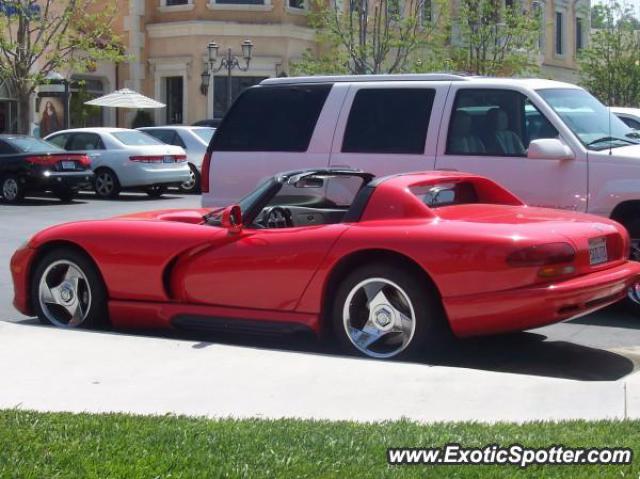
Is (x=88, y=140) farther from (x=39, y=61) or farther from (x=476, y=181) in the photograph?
(x=476, y=181)

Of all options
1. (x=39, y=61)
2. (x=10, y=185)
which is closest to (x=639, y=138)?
(x=10, y=185)

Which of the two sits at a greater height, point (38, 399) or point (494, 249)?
point (494, 249)

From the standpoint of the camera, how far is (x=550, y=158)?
9.38m

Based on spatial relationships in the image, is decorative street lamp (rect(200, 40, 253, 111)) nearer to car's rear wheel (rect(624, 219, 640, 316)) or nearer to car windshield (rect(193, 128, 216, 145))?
car windshield (rect(193, 128, 216, 145))

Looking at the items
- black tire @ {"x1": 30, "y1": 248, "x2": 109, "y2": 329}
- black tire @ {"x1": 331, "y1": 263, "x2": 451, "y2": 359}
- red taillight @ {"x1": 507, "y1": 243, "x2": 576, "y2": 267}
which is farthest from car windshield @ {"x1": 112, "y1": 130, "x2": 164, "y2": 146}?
red taillight @ {"x1": 507, "y1": 243, "x2": 576, "y2": 267}

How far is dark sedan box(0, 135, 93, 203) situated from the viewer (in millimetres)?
22484

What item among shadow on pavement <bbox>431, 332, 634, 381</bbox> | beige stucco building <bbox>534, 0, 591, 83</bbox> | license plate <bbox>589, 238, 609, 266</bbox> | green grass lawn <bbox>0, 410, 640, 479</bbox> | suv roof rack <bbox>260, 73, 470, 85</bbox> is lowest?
shadow on pavement <bbox>431, 332, 634, 381</bbox>

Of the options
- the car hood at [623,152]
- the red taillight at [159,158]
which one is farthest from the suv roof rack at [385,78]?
the red taillight at [159,158]

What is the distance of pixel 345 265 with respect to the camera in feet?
25.0

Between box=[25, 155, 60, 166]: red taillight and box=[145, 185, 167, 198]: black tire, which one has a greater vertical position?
box=[25, 155, 60, 166]: red taillight

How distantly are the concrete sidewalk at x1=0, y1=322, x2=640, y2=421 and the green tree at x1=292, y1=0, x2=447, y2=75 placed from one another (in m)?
22.4

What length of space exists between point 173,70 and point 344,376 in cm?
3201

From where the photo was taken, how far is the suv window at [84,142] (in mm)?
24547

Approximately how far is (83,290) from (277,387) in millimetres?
2741
